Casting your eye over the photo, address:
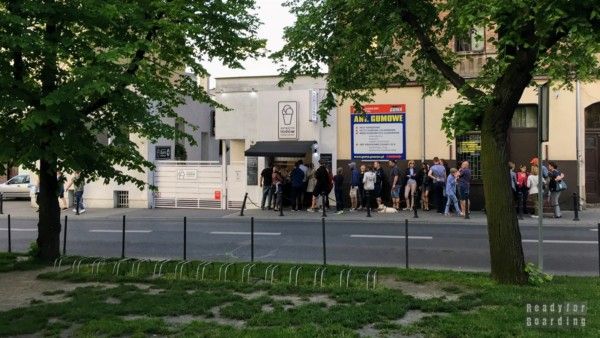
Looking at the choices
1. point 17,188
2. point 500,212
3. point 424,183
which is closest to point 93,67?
point 500,212

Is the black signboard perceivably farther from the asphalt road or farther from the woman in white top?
the woman in white top

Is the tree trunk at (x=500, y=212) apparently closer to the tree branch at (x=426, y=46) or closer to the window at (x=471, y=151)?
the tree branch at (x=426, y=46)

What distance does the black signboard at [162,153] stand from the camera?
26394 mm

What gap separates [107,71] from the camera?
898 centimetres

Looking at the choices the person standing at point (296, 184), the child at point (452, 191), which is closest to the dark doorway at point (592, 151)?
the child at point (452, 191)

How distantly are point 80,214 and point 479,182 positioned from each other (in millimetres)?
16461

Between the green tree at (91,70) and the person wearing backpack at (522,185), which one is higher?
the green tree at (91,70)

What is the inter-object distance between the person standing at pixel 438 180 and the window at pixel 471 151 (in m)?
1.88

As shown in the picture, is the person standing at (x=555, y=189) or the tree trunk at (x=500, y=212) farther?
the person standing at (x=555, y=189)

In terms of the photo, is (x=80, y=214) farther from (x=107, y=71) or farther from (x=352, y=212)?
(x=107, y=71)

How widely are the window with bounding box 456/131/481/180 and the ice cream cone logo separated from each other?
710cm

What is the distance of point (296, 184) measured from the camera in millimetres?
22438

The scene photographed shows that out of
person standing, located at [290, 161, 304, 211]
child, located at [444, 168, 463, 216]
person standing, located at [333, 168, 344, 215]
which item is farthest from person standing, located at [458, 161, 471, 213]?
person standing, located at [290, 161, 304, 211]

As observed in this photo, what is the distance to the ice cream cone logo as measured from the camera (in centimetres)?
2402
